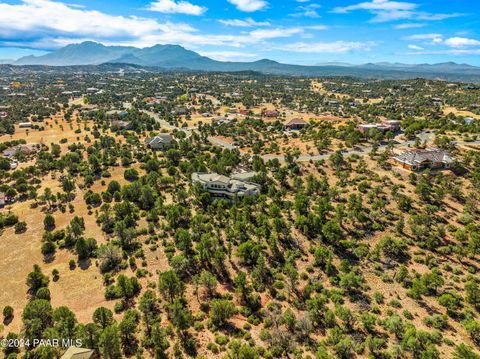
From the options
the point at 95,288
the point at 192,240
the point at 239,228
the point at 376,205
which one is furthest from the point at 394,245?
the point at 95,288

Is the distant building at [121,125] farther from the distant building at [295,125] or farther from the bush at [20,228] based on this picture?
the bush at [20,228]

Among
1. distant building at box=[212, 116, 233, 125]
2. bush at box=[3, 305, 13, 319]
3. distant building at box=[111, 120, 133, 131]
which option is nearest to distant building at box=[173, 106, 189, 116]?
distant building at box=[212, 116, 233, 125]

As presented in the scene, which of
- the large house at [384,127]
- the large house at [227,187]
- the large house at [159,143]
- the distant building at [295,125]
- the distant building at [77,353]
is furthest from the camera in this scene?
the distant building at [295,125]

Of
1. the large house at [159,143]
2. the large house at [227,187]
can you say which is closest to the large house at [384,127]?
the large house at [227,187]

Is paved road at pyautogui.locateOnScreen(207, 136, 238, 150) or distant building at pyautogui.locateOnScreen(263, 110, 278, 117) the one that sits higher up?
distant building at pyautogui.locateOnScreen(263, 110, 278, 117)

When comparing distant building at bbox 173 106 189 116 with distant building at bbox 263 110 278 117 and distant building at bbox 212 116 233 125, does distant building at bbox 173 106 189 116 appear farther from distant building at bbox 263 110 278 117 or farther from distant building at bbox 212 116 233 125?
distant building at bbox 263 110 278 117

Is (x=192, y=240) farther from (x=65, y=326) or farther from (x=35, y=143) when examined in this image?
(x=35, y=143)

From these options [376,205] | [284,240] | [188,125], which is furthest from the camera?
[188,125]
